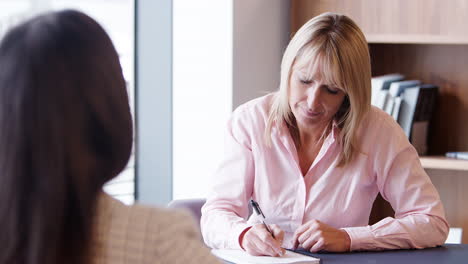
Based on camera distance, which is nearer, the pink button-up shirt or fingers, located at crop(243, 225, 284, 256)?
fingers, located at crop(243, 225, 284, 256)

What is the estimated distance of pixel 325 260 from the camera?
199cm

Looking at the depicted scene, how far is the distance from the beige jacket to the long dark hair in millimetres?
65

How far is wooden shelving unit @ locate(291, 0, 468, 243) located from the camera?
123 inches

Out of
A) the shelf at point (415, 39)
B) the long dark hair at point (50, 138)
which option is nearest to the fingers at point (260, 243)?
the long dark hair at point (50, 138)

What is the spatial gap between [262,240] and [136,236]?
104 cm

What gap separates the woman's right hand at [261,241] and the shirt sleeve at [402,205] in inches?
9.0

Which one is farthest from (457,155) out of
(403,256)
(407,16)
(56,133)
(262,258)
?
(56,133)

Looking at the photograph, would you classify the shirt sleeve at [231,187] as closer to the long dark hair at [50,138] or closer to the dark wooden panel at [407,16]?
the dark wooden panel at [407,16]

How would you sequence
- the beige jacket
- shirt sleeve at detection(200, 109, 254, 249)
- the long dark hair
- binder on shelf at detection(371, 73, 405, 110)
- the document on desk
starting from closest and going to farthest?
Result: the long dark hair → the beige jacket → the document on desk → shirt sleeve at detection(200, 109, 254, 249) → binder on shelf at detection(371, 73, 405, 110)

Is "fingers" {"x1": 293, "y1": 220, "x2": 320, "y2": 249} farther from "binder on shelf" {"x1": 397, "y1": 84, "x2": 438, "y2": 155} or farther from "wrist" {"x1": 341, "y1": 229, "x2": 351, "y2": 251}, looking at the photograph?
"binder on shelf" {"x1": 397, "y1": 84, "x2": 438, "y2": 155}

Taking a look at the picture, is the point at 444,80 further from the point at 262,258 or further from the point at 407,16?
the point at 262,258

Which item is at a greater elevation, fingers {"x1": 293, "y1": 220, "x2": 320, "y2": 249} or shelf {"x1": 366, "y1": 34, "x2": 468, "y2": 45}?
shelf {"x1": 366, "y1": 34, "x2": 468, "y2": 45}

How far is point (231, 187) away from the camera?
2.33 m

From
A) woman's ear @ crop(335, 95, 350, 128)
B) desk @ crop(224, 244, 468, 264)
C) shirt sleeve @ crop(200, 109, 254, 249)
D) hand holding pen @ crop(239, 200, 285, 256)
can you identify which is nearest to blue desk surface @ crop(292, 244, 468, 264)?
desk @ crop(224, 244, 468, 264)
